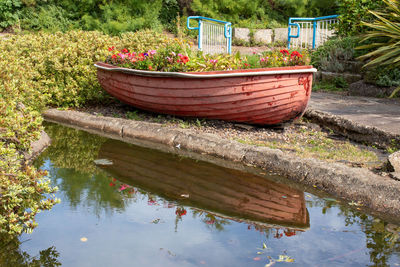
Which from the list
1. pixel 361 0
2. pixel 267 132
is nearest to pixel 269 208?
pixel 267 132

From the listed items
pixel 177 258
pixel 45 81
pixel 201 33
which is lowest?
pixel 177 258

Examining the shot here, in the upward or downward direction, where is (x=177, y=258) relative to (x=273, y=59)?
downward

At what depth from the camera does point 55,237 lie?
385 centimetres

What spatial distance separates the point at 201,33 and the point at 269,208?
8369mm

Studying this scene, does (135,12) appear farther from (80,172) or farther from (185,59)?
(80,172)

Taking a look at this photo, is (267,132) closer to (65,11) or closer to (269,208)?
(269,208)

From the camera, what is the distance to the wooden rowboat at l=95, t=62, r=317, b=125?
6414mm

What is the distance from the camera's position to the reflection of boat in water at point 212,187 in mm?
Answer: 4406

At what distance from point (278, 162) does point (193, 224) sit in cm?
158

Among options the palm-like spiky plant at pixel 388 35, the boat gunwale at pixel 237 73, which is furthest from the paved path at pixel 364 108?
the boat gunwale at pixel 237 73

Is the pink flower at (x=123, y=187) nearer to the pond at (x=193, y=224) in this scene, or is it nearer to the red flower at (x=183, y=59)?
the pond at (x=193, y=224)

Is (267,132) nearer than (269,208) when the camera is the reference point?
No

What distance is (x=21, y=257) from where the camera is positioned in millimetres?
3496

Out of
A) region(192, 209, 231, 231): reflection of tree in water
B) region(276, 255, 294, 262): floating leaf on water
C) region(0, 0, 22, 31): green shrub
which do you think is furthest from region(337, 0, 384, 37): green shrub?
region(0, 0, 22, 31): green shrub
